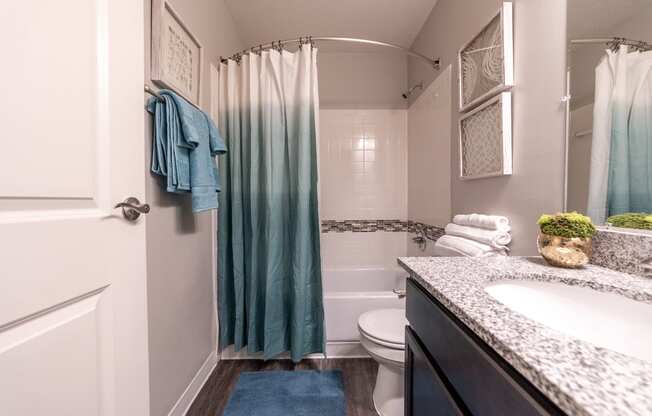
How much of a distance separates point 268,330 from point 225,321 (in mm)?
326

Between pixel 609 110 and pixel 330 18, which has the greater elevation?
pixel 330 18

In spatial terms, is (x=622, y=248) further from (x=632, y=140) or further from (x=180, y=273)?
(x=180, y=273)

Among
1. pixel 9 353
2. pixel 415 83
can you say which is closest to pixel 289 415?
pixel 9 353

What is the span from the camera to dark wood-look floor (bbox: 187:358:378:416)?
4.14ft

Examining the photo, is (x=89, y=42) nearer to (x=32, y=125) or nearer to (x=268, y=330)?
(x=32, y=125)

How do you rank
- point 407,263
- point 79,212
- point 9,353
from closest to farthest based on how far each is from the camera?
point 9,353 < point 79,212 < point 407,263

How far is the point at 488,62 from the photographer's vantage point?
43.8 inches

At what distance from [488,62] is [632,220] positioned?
0.85 metres

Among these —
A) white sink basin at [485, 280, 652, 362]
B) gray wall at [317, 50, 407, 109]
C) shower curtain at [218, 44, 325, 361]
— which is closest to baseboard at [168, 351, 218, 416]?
shower curtain at [218, 44, 325, 361]

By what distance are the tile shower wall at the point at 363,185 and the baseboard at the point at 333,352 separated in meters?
0.75

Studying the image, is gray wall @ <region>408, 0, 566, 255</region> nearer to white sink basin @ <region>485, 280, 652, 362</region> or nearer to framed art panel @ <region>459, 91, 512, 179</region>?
framed art panel @ <region>459, 91, 512, 179</region>

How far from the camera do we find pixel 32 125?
433 mm

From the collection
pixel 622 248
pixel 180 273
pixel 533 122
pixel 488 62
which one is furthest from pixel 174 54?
pixel 622 248

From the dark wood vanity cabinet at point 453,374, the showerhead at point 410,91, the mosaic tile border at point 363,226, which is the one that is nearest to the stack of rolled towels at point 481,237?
the dark wood vanity cabinet at point 453,374
